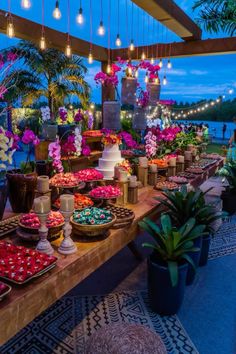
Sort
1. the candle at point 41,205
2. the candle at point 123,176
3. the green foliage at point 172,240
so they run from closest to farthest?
1. the candle at point 41,205
2. the green foliage at point 172,240
3. the candle at point 123,176

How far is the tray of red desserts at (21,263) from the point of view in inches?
52.2

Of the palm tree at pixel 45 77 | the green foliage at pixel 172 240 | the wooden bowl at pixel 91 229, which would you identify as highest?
the palm tree at pixel 45 77

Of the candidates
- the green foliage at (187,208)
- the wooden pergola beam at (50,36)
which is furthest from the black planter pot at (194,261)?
the wooden pergola beam at (50,36)

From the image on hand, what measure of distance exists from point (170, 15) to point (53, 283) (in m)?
3.68

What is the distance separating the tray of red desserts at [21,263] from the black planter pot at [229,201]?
3.70 metres

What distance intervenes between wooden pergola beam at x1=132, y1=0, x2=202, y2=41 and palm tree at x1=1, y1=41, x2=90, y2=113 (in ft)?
8.80

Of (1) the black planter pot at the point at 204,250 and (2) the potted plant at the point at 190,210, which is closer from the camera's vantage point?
(2) the potted plant at the point at 190,210

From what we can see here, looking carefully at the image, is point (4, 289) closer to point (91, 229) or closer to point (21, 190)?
point (91, 229)

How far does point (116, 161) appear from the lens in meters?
2.90

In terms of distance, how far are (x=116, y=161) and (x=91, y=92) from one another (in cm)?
524

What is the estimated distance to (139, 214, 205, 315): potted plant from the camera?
2.18 m

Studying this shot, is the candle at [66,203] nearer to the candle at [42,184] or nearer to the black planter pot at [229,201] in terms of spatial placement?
the candle at [42,184]

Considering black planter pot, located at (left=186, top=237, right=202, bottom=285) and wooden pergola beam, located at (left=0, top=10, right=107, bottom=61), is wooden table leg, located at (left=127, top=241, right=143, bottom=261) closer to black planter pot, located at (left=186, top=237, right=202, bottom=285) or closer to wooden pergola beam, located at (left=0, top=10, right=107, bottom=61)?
black planter pot, located at (left=186, top=237, right=202, bottom=285)

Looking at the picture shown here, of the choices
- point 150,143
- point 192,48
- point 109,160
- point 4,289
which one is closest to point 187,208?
point 109,160
